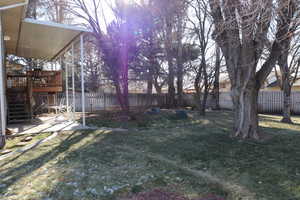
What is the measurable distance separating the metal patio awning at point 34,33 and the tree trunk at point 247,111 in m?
4.78

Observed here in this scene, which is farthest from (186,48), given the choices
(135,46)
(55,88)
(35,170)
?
(35,170)

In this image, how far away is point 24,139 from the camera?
17.4 ft

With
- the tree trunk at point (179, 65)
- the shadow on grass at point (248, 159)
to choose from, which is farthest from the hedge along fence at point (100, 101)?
the shadow on grass at point (248, 159)

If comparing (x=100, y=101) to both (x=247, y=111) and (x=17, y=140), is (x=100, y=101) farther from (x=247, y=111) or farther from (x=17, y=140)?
(x=247, y=111)

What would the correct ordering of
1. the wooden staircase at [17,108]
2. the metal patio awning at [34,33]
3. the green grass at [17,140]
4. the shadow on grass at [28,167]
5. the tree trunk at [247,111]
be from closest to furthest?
the shadow on grass at [28,167] < the green grass at [17,140] < the tree trunk at [247,111] < the metal patio awning at [34,33] < the wooden staircase at [17,108]

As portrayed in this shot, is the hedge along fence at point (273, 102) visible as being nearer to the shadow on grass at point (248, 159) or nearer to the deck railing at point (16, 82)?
the shadow on grass at point (248, 159)

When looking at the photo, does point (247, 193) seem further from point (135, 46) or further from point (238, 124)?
point (135, 46)

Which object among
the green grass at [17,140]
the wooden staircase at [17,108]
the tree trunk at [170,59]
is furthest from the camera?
the tree trunk at [170,59]

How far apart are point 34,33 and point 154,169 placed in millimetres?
5976

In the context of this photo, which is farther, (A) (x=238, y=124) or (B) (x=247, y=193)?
(A) (x=238, y=124)

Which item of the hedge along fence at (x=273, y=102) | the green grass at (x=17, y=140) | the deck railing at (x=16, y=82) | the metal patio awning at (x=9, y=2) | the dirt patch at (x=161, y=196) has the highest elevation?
the metal patio awning at (x=9, y=2)

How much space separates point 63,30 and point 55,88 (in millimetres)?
3675

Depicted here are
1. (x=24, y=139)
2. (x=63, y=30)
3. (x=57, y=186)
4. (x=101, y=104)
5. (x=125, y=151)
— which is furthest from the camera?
(x=101, y=104)

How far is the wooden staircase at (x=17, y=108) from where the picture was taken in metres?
7.75
